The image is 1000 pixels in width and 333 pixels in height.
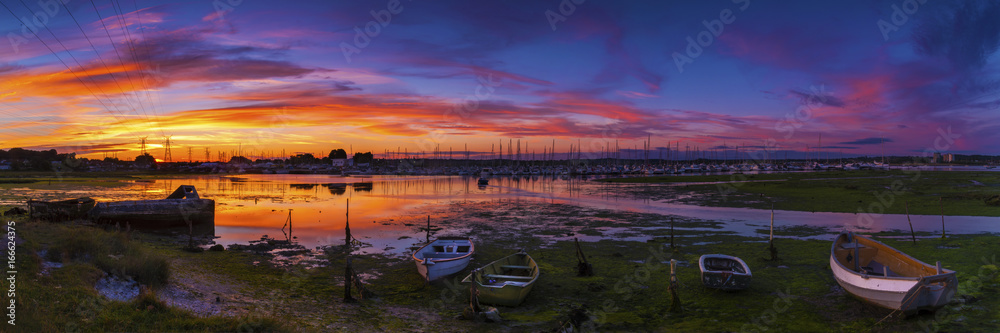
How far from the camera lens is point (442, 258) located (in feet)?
55.1

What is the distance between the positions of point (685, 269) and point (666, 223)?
14808 millimetres

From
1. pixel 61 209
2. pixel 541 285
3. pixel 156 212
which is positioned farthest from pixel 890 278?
pixel 61 209

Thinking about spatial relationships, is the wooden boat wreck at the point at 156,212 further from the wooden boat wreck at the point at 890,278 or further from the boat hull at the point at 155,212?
the wooden boat wreck at the point at 890,278

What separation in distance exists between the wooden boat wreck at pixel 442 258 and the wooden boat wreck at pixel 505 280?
1.31 metres

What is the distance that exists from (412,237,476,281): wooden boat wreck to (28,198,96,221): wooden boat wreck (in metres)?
25.4

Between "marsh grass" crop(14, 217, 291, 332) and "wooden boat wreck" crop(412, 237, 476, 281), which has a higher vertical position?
"marsh grass" crop(14, 217, 291, 332)

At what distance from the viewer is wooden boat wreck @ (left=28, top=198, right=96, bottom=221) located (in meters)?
26.7

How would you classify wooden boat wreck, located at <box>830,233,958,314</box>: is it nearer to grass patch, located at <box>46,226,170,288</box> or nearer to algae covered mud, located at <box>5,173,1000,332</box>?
algae covered mud, located at <box>5,173,1000,332</box>

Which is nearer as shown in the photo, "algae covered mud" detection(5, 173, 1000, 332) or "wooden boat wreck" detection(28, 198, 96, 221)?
"algae covered mud" detection(5, 173, 1000, 332)

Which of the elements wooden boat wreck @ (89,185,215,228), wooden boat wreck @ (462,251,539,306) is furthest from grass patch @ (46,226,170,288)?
wooden boat wreck @ (89,185,215,228)

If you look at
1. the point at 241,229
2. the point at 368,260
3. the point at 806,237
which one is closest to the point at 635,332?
the point at 368,260

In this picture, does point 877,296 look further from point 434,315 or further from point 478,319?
point 434,315

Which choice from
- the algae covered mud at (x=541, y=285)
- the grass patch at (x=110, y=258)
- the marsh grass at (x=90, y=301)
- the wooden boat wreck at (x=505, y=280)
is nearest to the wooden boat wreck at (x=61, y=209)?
the algae covered mud at (x=541, y=285)

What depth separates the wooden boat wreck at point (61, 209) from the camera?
87.6ft
